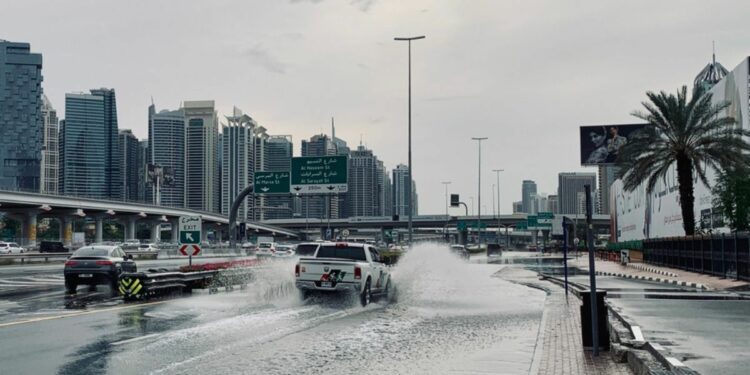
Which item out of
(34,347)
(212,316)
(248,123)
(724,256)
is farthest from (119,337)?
(248,123)

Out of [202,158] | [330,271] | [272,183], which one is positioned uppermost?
[202,158]

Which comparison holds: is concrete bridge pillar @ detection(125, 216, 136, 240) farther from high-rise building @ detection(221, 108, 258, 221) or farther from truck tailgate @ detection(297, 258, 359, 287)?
truck tailgate @ detection(297, 258, 359, 287)

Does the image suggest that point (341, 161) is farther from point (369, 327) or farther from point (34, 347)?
point (34, 347)

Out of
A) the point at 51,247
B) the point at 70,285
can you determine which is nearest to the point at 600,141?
the point at 51,247

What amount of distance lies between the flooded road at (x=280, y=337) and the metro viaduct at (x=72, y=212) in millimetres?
68976

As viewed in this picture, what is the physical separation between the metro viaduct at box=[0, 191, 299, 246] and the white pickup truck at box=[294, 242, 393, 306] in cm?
6756

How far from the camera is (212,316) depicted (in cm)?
1636

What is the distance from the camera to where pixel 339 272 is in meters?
19.6

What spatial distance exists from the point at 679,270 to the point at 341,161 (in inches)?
859

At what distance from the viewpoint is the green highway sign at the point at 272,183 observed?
50.8 meters

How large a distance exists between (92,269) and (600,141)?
77.8m

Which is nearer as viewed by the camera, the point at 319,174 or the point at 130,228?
the point at 319,174

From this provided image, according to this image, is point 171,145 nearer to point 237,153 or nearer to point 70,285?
point 237,153

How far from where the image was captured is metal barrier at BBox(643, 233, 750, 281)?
98.0 feet
